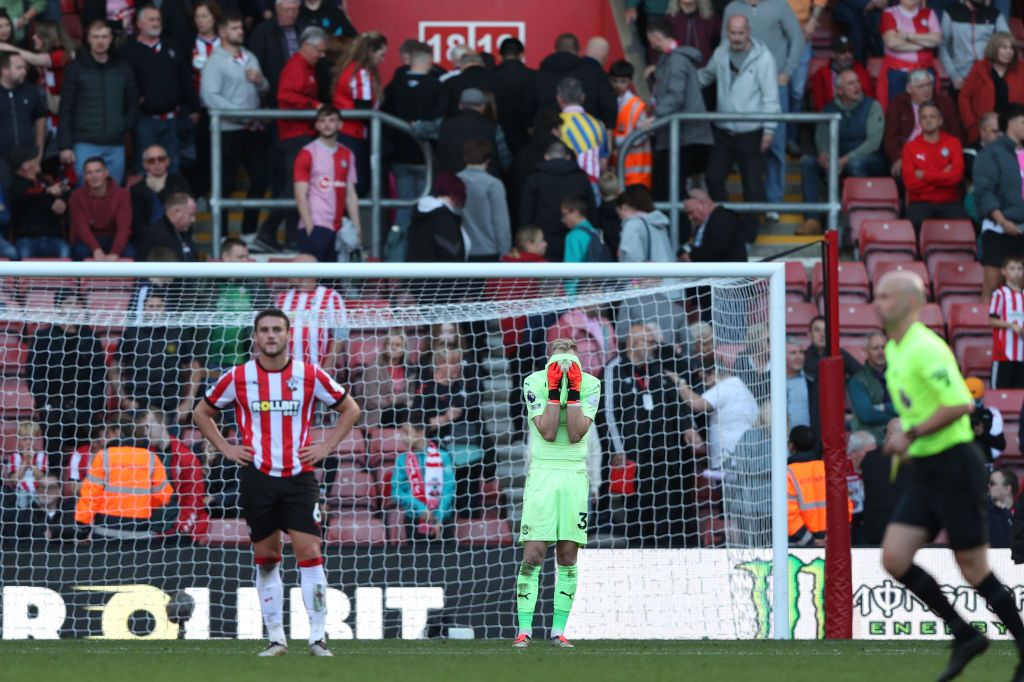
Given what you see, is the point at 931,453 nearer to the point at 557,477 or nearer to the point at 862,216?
the point at 557,477

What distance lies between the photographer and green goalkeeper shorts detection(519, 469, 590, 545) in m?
9.23

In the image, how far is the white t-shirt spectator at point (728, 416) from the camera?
11.2m

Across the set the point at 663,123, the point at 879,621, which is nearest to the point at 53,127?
the point at 663,123

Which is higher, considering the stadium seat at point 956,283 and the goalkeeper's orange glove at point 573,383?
the stadium seat at point 956,283

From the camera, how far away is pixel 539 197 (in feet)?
43.4

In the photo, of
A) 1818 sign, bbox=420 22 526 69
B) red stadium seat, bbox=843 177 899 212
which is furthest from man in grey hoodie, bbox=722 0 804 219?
1818 sign, bbox=420 22 526 69

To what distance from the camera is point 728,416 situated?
36.8 ft

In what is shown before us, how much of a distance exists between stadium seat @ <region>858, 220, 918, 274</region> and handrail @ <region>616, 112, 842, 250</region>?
1.40ft

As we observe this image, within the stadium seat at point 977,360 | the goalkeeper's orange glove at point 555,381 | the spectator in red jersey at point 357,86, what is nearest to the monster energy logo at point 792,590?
the goalkeeper's orange glove at point 555,381

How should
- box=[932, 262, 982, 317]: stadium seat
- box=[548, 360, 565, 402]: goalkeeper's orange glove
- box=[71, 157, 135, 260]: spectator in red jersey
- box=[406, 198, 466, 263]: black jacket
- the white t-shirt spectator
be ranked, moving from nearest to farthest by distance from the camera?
1. box=[548, 360, 565, 402]: goalkeeper's orange glove
2. the white t-shirt spectator
3. box=[406, 198, 466, 263]: black jacket
4. box=[71, 157, 135, 260]: spectator in red jersey
5. box=[932, 262, 982, 317]: stadium seat

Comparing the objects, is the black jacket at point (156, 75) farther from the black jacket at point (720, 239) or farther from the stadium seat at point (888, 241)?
the stadium seat at point (888, 241)

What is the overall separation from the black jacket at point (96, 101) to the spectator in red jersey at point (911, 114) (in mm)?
6097

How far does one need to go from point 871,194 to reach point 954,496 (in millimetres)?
8328

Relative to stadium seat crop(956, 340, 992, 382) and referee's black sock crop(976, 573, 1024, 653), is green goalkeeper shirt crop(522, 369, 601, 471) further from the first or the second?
stadium seat crop(956, 340, 992, 382)
